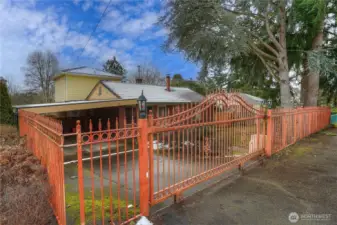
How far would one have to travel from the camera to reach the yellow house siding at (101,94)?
15301 millimetres

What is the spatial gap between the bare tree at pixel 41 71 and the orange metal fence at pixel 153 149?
25.9 meters

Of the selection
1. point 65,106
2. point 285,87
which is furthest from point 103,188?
point 285,87

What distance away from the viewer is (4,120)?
38.0 ft

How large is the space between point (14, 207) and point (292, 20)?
43.9ft

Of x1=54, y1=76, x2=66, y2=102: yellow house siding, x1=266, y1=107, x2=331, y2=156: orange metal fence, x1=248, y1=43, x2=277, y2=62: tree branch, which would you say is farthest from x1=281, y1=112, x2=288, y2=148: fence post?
x1=54, y1=76, x2=66, y2=102: yellow house siding

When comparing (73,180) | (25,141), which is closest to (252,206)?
(73,180)

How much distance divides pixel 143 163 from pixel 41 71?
1245 inches

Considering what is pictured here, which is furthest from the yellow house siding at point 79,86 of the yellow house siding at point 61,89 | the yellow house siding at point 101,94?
the yellow house siding at point 101,94

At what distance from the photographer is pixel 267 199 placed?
12.1ft

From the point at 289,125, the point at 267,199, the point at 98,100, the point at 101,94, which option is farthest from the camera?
the point at 101,94

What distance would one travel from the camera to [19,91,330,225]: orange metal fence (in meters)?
2.55

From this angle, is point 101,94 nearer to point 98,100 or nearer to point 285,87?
point 98,100

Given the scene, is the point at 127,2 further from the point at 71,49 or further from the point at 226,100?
the point at 71,49

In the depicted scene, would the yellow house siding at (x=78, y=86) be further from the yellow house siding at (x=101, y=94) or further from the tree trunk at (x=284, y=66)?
the tree trunk at (x=284, y=66)
